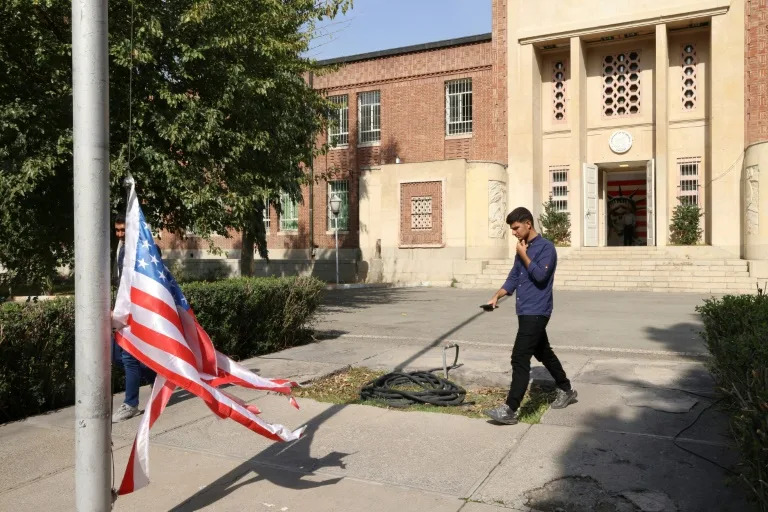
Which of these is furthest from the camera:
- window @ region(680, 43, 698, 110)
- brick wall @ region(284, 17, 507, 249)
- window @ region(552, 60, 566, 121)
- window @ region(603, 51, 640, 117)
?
brick wall @ region(284, 17, 507, 249)

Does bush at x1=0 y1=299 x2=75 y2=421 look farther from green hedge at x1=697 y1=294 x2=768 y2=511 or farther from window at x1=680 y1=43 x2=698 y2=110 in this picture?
window at x1=680 y1=43 x2=698 y2=110

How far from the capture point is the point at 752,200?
2119 cm

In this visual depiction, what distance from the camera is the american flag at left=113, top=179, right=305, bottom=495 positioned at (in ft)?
11.3

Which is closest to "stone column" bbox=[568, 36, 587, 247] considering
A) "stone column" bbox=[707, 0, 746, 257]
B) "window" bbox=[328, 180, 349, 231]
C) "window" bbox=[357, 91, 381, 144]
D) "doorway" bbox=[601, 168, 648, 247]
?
"doorway" bbox=[601, 168, 648, 247]

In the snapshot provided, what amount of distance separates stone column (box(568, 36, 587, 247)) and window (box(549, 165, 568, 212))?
70 centimetres

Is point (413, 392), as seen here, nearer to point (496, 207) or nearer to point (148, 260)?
point (148, 260)

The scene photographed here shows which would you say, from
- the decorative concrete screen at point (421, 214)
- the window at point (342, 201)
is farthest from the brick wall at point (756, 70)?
the window at point (342, 201)

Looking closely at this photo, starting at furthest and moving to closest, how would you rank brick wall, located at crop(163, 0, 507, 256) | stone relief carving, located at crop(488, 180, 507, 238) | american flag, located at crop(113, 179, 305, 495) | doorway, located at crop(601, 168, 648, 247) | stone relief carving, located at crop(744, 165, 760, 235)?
doorway, located at crop(601, 168, 648, 247) → brick wall, located at crop(163, 0, 507, 256) → stone relief carving, located at crop(488, 180, 507, 238) → stone relief carving, located at crop(744, 165, 760, 235) → american flag, located at crop(113, 179, 305, 495)

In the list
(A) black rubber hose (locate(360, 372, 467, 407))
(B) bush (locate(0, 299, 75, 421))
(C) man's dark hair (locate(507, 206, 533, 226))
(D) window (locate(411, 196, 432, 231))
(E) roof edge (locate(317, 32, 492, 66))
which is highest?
(E) roof edge (locate(317, 32, 492, 66))

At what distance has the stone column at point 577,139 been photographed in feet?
82.1

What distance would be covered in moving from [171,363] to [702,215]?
23.9m

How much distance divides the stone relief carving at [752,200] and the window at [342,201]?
1723 cm

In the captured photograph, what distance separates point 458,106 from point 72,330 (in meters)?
24.9

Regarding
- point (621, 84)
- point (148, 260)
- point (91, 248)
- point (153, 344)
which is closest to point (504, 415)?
point (153, 344)
